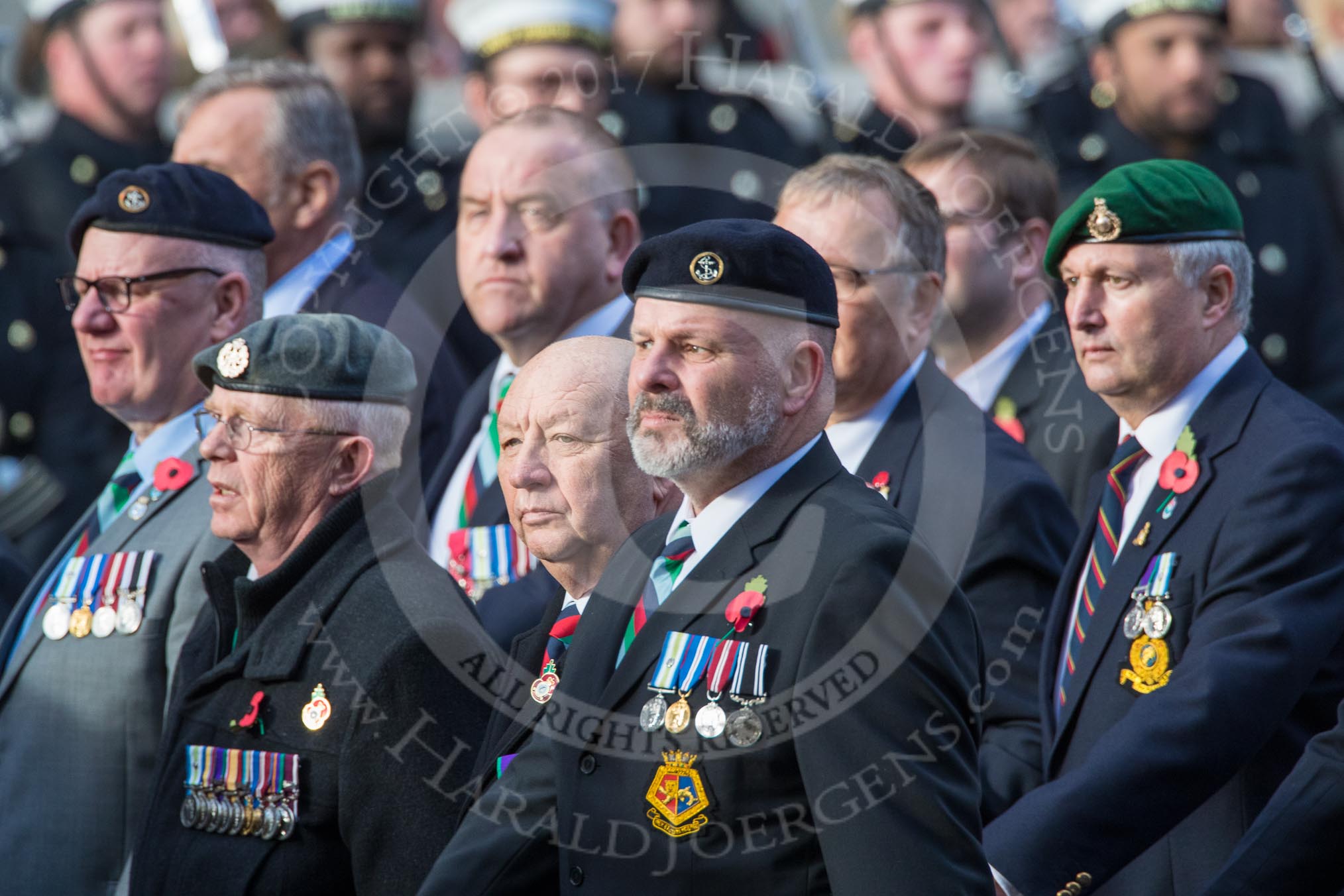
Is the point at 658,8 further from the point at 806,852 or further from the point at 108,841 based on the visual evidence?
the point at 806,852

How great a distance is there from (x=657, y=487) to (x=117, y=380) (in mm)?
1681

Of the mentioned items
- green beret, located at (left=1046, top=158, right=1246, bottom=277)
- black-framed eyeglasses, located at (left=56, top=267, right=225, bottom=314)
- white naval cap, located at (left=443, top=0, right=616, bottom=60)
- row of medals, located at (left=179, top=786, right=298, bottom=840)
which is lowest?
row of medals, located at (left=179, top=786, right=298, bottom=840)

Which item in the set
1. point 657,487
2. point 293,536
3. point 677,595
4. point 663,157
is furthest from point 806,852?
point 663,157

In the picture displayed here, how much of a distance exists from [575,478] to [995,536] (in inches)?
47.8

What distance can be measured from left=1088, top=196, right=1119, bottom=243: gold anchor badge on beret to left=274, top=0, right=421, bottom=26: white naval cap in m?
4.34

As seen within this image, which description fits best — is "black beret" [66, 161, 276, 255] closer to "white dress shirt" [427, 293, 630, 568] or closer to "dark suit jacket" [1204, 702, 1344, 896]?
"white dress shirt" [427, 293, 630, 568]

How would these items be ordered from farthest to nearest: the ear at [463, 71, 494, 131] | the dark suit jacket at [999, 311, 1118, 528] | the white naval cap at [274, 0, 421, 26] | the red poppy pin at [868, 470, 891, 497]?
the white naval cap at [274, 0, 421, 26] < the ear at [463, 71, 494, 131] < the dark suit jacket at [999, 311, 1118, 528] < the red poppy pin at [868, 470, 891, 497]

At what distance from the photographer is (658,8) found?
27.2 feet

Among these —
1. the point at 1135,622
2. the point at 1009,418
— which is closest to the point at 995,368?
the point at 1009,418

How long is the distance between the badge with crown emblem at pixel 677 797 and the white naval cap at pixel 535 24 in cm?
479

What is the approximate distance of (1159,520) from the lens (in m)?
4.52

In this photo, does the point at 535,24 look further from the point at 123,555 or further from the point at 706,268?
the point at 706,268

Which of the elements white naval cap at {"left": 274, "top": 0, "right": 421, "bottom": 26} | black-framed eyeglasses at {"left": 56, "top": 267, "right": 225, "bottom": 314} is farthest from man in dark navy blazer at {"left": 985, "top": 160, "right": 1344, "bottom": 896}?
white naval cap at {"left": 274, "top": 0, "right": 421, "bottom": 26}

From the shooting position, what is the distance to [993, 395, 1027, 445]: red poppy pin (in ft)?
19.1
